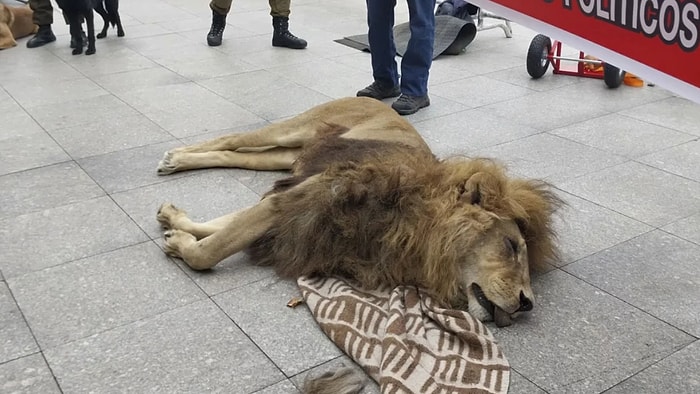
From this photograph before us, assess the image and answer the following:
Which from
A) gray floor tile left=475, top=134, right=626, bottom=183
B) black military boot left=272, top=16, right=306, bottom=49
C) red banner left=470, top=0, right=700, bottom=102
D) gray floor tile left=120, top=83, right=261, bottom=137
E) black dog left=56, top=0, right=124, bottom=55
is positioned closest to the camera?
red banner left=470, top=0, right=700, bottom=102

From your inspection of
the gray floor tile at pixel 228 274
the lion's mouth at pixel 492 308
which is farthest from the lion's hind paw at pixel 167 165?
the lion's mouth at pixel 492 308

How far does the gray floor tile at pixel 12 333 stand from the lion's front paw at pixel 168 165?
4.58 ft

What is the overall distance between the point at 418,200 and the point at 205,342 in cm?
96

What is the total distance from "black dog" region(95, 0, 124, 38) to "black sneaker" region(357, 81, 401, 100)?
3102 millimetres

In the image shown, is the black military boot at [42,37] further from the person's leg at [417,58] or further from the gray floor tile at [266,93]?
the person's leg at [417,58]

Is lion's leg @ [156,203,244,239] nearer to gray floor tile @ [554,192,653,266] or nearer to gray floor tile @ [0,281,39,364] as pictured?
Result: gray floor tile @ [0,281,39,364]

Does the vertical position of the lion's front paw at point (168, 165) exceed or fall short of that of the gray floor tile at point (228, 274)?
it exceeds it

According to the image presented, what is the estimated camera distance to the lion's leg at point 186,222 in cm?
353

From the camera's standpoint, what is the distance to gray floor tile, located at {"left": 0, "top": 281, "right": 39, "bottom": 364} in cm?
277

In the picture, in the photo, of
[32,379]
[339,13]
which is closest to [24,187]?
[32,379]

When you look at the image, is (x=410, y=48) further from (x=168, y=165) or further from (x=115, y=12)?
(x=115, y=12)

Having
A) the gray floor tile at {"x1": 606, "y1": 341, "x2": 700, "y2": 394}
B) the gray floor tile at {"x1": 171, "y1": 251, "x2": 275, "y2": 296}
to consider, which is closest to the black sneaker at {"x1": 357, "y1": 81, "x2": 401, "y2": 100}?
the gray floor tile at {"x1": 171, "y1": 251, "x2": 275, "y2": 296}

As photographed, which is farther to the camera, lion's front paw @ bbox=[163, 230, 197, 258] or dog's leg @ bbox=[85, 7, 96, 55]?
dog's leg @ bbox=[85, 7, 96, 55]

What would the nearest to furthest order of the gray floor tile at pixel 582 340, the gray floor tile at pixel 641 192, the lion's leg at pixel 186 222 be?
the gray floor tile at pixel 582 340
the lion's leg at pixel 186 222
the gray floor tile at pixel 641 192
